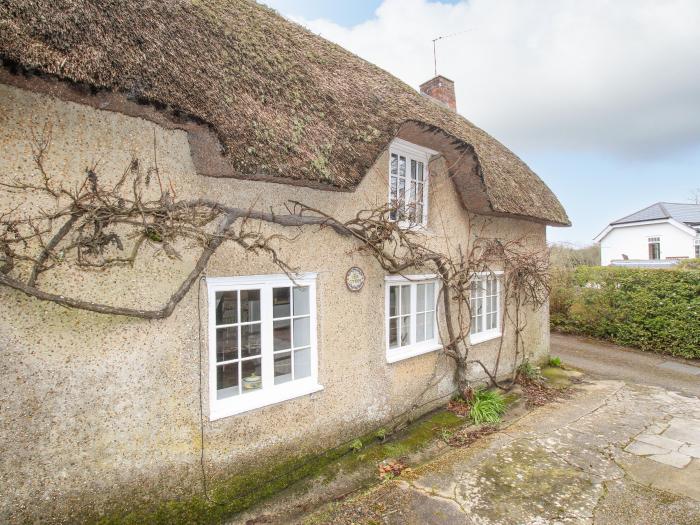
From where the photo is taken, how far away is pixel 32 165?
3287 millimetres

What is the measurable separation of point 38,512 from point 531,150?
2953 centimetres

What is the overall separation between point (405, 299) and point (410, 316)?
338 millimetres

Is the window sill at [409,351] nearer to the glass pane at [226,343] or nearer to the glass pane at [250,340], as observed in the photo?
the glass pane at [250,340]

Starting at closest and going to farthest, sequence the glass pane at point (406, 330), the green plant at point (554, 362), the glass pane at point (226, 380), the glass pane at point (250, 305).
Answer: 1. the glass pane at point (226, 380)
2. the glass pane at point (250, 305)
3. the glass pane at point (406, 330)
4. the green plant at point (554, 362)

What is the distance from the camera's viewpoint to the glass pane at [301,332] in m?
5.35


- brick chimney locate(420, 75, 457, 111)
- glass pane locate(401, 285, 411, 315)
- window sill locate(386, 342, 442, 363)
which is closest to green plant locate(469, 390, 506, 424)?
window sill locate(386, 342, 442, 363)

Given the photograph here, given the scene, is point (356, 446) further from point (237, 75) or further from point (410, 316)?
point (237, 75)

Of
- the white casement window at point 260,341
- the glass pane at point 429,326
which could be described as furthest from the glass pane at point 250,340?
the glass pane at point 429,326

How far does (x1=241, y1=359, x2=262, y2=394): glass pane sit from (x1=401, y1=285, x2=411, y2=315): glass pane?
316 centimetres

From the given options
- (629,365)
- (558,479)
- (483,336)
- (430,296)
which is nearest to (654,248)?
(629,365)

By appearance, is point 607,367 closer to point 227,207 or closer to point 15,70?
point 227,207

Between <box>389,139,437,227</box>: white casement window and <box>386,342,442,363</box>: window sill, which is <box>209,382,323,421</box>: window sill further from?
<box>389,139,437,227</box>: white casement window

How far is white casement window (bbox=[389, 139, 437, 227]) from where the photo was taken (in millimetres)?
6832

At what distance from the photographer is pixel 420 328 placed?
741cm
